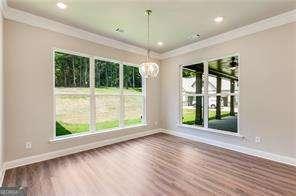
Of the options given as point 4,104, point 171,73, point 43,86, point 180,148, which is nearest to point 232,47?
point 171,73

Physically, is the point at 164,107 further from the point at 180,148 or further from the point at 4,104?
the point at 4,104

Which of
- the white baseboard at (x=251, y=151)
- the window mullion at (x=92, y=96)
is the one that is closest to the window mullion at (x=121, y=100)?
the window mullion at (x=92, y=96)

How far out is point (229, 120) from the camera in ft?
16.1

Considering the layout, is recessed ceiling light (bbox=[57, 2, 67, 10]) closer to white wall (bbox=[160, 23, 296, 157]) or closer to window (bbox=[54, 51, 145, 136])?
window (bbox=[54, 51, 145, 136])

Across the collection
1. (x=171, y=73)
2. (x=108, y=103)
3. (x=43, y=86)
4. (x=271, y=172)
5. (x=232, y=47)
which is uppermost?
(x=232, y=47)

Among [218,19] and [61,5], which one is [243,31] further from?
[61,5]

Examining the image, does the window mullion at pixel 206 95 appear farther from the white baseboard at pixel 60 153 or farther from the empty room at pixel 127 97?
the white baseboard at pixel 60 153

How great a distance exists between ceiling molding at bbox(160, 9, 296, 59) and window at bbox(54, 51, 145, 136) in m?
1.89

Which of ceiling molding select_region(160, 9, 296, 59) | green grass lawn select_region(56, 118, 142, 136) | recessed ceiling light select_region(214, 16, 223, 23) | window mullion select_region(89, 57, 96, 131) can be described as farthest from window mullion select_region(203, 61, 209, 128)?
window mullion select_region(89, 57, 96, 131)

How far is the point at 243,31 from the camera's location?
4410 millimetres

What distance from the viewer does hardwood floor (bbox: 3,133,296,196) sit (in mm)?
2684

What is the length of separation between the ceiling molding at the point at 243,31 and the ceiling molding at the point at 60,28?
170cm

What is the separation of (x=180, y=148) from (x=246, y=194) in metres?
2.33

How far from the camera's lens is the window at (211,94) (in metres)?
4.81
